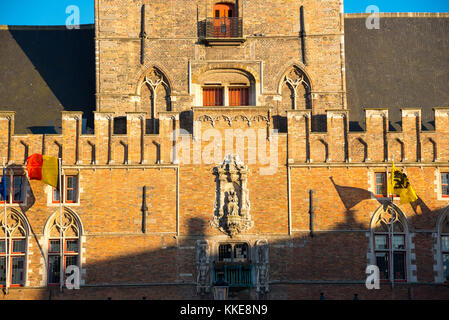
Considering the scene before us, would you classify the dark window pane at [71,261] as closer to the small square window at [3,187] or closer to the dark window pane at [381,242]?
the small square window at [3,187]

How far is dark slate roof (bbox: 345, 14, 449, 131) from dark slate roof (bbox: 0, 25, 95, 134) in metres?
12.3

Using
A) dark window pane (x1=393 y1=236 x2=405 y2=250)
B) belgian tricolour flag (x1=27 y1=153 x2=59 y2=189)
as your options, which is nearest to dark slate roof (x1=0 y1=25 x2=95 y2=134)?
belgian tricolour flag (x1=27 y1=153 x2=59 y2=189)

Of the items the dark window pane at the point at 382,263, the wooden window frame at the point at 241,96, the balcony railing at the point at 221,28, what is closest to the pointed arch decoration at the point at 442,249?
the dark window pane at the point at 382,263

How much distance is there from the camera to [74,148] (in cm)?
3972

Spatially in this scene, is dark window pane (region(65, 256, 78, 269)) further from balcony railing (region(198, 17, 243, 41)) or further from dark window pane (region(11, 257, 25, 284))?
balcony railing (region(198, 17, 243, 41))

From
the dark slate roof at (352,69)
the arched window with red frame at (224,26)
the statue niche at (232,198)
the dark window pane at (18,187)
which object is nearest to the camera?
the statue niche at (232,198)

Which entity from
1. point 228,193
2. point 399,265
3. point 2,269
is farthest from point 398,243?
point 2,269

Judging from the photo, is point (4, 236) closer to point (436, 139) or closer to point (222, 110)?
point (222, 110)

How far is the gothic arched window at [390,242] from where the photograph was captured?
128ft

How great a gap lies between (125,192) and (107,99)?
4.46 meters

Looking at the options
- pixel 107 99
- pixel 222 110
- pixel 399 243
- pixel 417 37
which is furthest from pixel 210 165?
pixel 417 37

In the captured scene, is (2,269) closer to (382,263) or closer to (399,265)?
(382,263)

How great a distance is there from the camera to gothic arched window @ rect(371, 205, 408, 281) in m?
39.1

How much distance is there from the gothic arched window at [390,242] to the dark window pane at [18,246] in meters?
14.8
